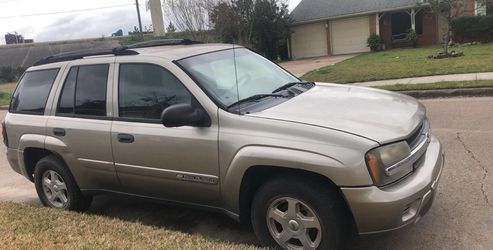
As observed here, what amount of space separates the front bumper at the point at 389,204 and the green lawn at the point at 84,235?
0.89m

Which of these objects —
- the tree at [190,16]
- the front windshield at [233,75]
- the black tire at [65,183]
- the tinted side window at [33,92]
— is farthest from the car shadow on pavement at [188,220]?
the tree at [190,16]

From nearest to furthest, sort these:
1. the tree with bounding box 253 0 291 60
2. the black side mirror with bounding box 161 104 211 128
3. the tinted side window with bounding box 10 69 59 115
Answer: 1. the black side mirror with bounding box 161 104 211 128
2. the tinted side window with bounding box 10 69 59 115
3. the tree with bounding box 253 0 291 60

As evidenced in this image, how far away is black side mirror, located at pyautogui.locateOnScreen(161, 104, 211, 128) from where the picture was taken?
4148mm

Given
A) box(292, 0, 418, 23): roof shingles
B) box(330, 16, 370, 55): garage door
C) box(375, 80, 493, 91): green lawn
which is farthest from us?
box(330, 16, 370, 55): garage door

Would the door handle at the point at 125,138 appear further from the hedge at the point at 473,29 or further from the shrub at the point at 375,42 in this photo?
the shrub at the point at 375,42

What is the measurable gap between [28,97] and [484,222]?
4.90 meters

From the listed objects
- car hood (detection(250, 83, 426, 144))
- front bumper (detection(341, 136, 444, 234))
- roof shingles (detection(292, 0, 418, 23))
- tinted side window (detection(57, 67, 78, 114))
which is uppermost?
roof shingles (detection(292, 0, 418, 23))

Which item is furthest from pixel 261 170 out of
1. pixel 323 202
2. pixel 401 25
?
pixel 401 25

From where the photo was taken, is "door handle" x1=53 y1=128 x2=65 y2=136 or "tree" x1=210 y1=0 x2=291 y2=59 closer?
"door handle" x1=53 y1=128 x2=65 y2=136

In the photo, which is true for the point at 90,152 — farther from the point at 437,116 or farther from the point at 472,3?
the point at 472,3

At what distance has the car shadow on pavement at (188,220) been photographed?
445 cm

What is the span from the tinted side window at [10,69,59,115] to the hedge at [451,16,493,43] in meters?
27.1

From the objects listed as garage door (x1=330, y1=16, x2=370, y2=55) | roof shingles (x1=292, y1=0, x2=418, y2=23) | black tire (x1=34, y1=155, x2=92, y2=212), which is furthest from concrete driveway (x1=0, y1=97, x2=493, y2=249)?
garage door (x1=330, y1=16, x2=370, y2=55)

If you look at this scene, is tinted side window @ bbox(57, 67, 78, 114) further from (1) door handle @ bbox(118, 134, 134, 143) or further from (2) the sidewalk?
(2) the sidewalk
